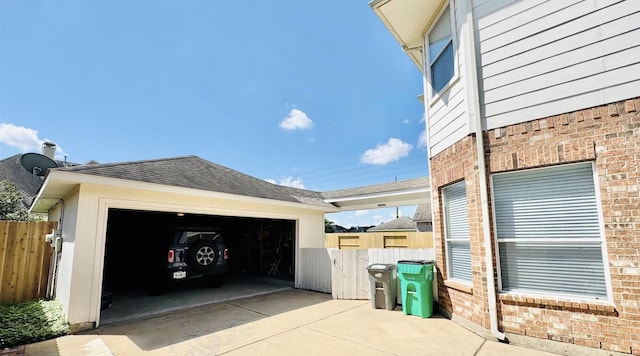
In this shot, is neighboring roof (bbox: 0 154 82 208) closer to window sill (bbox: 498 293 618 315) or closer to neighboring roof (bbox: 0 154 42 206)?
neighboring roof (bbox: 0 154 42 206)

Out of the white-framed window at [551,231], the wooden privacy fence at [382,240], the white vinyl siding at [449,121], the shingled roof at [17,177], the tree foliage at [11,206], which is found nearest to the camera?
the white-framed window at [551,231]

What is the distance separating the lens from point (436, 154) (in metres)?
5.96

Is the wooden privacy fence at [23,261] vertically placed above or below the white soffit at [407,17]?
below

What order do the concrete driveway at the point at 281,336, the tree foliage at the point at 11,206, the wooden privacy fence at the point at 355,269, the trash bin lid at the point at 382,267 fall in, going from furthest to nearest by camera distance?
the tree foliage at the point at 11,206
the wooden privacy fence at the point at 355,269
the trash bin lid at the point at 382,267
the concrete driveway at the point at 281,336

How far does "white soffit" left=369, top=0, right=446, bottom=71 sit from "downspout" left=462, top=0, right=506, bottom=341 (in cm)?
101

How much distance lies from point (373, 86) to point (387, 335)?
1049 cm

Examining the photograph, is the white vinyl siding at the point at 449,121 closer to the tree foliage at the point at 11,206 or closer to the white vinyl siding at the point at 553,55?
the white vinyl siding at the point at 553,55

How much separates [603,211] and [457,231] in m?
2.03

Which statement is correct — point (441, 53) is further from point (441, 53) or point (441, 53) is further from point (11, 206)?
point (11, 206)

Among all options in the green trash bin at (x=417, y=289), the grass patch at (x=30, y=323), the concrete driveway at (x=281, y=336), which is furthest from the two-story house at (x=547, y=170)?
the grass patch at (x=30, y=323)

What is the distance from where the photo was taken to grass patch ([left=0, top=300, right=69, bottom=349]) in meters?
4.30

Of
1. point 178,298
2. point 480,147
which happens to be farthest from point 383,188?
point 178,298

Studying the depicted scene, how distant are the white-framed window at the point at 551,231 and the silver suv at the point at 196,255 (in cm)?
702

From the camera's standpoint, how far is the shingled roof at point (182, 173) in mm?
5529
